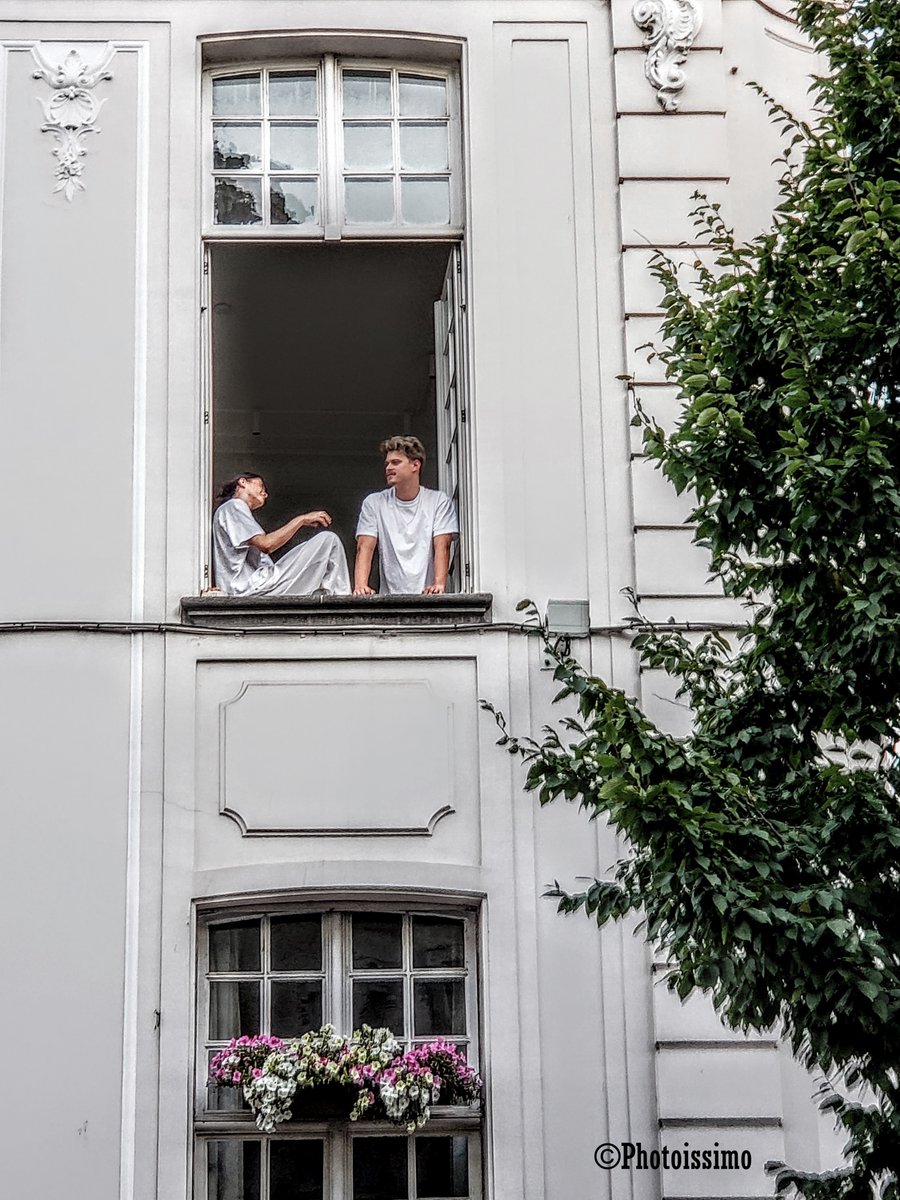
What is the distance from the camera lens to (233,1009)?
961cm

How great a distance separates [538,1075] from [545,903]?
849mm

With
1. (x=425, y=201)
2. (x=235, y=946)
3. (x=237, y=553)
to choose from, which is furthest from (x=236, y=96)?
(x=235, y=946)

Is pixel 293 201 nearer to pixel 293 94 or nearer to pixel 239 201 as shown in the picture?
pixel 239 201

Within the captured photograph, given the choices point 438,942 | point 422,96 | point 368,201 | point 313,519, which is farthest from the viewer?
point 422,96

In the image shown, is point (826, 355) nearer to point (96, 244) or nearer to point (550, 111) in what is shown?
point (550, 111)

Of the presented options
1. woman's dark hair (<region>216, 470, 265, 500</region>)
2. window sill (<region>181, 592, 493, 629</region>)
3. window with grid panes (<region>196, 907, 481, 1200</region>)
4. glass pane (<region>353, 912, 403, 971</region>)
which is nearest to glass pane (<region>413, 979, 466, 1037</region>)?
window with grid panes (<region>196, 907, 481, 1200</region>)

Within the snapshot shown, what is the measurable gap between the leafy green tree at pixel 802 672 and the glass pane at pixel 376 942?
193 centimetres

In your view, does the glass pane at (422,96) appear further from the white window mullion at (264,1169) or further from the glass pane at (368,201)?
the white window mullion at (264,1169)

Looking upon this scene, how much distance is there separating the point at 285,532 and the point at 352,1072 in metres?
3.11

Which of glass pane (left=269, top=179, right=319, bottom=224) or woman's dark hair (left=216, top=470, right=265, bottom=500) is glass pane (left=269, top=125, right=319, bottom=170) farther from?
woman's dark hair (left=216, top=470, right=265, bottom=500)

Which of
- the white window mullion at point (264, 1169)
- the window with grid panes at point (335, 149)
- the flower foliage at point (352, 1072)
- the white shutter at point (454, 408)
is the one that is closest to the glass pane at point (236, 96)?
the window with grid panes at point (335, 149)

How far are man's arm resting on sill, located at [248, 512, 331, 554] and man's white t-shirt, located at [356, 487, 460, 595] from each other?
0.75 feet

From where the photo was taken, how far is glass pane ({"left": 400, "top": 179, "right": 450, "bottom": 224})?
10.9m

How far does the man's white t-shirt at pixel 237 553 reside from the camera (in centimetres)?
1036
